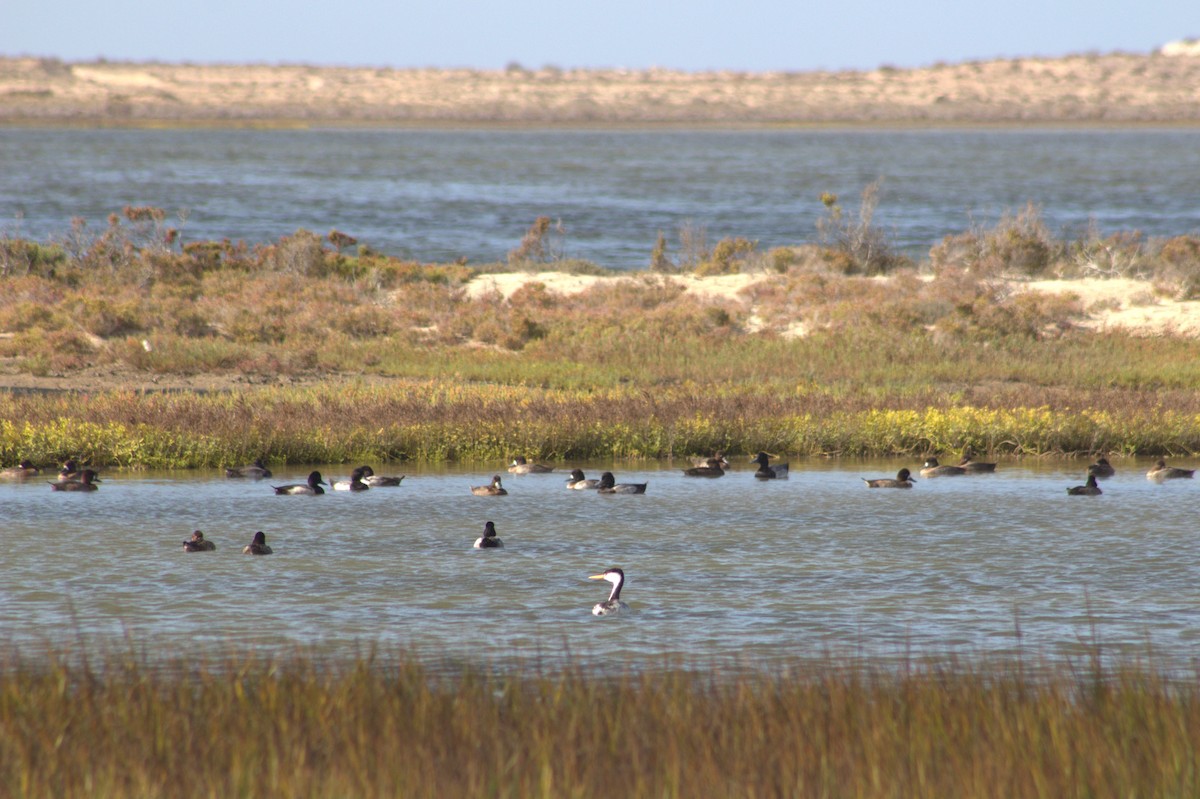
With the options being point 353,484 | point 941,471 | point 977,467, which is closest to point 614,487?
point 353,484

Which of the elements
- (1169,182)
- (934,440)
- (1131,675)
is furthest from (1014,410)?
(1169,182)

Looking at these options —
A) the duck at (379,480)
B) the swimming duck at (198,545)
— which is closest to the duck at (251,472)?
the duck at (379,480)

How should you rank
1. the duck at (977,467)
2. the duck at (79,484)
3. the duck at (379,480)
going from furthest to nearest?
the duck at (977,467), the duck at (379,480), the duck at (79,484)

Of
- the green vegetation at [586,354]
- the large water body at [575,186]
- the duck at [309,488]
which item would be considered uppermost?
the large water body at [575,186]

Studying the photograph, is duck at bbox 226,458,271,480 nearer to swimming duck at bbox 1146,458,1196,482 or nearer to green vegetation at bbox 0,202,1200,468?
green vegetation at bbox 0,202,1200,468

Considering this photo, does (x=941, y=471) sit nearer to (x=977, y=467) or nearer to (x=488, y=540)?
(x=977, y=467)

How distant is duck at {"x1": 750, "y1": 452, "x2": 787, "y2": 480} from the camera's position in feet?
73.3

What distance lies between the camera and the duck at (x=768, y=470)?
73.3 feet

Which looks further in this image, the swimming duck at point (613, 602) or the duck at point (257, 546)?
the duck at point (257, 546)

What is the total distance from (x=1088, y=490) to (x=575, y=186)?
83.8 metres

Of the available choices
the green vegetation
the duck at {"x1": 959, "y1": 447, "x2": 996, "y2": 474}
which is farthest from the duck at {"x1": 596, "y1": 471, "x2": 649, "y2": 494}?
the duck at {"x1": 959, "y1": 447, "x2": 996, "y2": 474}

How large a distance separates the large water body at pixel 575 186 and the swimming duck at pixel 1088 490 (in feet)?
89.6

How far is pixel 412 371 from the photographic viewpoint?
3161cm

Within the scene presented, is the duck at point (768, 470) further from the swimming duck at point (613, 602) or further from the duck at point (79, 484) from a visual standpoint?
the duck at point (79, 484)
